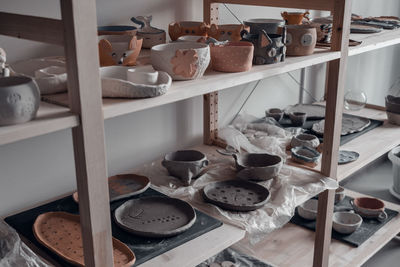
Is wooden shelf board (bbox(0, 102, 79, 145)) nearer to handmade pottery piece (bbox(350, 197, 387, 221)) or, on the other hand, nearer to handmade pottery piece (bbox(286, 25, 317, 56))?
handmade pottery piece (bbox(286, 25, 317, 56))

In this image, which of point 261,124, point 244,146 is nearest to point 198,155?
point 244,146

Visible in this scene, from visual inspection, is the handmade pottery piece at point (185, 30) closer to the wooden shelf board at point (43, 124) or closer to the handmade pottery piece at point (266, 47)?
the handmade pottery piece at point (266, 47)

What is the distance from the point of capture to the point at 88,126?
2.57ft

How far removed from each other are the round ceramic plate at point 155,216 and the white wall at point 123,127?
0.26m

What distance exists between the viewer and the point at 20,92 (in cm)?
71

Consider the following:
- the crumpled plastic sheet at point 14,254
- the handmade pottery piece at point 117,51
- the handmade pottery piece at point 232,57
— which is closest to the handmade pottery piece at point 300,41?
the handmade pottery piece at point 232,57

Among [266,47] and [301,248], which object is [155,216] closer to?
[266,47]

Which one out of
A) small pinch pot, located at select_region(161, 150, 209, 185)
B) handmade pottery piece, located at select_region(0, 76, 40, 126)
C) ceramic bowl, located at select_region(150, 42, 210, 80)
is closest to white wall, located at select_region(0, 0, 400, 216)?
small pinch pot, located at select_region(161, 150, 209, 185)

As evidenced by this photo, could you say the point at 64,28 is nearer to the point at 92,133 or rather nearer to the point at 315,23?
the point at 92,133

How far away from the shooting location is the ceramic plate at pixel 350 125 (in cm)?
187

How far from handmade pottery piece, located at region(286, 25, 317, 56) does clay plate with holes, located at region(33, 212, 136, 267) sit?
0.66 m

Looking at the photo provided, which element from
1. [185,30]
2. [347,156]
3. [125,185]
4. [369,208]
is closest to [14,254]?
[125,185]

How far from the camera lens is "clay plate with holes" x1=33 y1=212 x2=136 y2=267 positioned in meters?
1.01

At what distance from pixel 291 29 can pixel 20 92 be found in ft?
2.58
